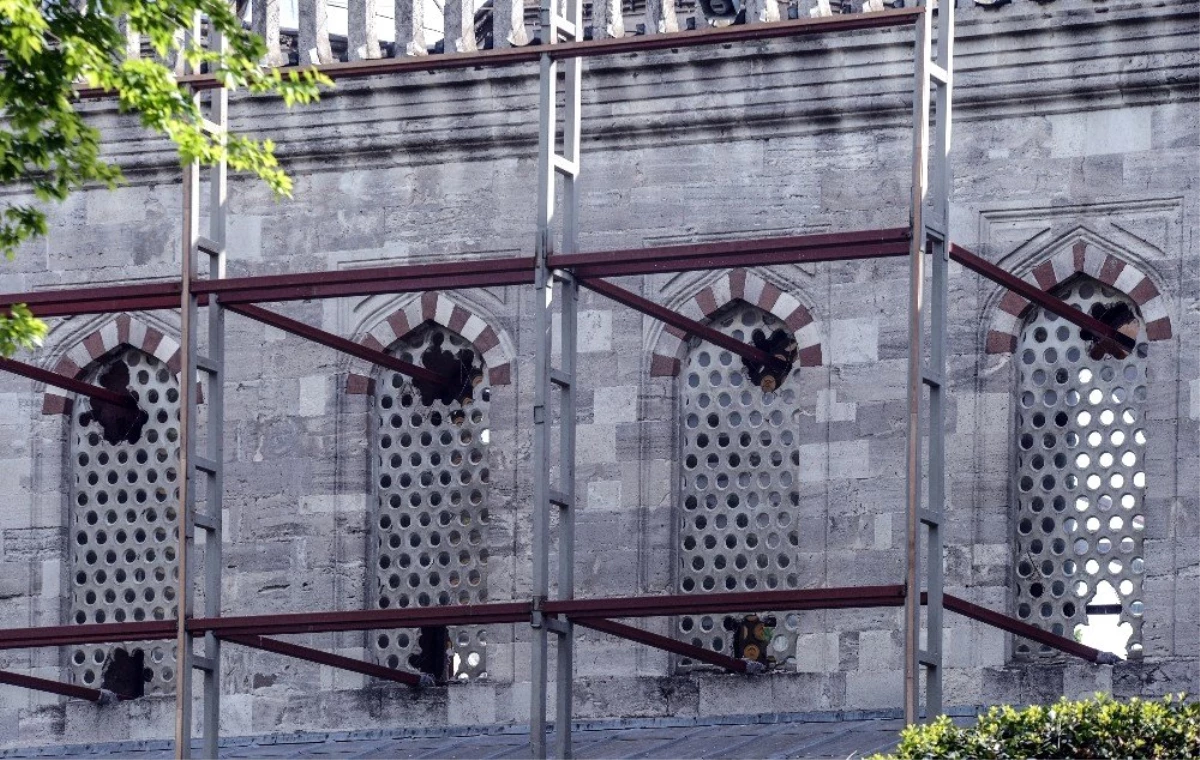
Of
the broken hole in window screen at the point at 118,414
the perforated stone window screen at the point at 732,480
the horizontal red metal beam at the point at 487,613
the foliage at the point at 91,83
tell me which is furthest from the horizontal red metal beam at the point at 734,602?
the broken hole in window screen at the point at 118,414

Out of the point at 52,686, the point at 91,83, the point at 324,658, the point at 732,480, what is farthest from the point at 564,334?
the point at 52,686

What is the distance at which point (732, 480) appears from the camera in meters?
28.8

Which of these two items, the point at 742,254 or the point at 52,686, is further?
the point at 52,686

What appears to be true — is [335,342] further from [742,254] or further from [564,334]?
[742,254]

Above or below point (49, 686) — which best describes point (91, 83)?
above

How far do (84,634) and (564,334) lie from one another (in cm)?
437

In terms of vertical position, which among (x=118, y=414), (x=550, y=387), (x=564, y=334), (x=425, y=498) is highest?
(x=564, y=334)

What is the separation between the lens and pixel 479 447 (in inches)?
1162

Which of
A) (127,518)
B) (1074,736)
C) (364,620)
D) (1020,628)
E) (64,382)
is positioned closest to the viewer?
(1074,736)

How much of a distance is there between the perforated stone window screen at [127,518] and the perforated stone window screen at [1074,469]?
7.19 m

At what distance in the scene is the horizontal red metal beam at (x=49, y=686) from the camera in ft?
95.0

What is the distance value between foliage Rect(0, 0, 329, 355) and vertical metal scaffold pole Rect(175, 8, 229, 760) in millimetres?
4381

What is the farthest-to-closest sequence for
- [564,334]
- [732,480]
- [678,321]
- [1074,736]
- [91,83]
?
[732,480], [678,321], [564,334], [91,83], [1074,736]

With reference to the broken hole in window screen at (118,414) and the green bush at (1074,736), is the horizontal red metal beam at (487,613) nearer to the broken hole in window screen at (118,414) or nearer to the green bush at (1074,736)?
the broken hole in window screen at (118,414)
